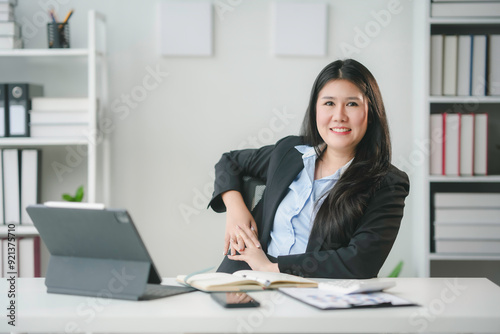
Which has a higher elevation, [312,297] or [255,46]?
[255,46]

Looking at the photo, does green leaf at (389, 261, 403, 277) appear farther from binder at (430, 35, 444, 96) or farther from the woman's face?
the woman's face

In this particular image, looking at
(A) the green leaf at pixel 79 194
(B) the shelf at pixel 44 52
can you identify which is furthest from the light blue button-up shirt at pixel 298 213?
(B) the shelf at pixel 44 52

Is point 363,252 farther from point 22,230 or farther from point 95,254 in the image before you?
point 22,230

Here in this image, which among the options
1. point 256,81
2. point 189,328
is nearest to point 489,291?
point 189,328

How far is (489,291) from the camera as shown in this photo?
1349 millimetres

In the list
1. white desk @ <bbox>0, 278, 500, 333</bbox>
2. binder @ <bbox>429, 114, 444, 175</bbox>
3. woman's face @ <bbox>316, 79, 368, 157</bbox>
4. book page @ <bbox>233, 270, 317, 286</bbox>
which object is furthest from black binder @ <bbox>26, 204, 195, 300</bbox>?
binder @ <bbox>429, 114, 444, 175</bbox>

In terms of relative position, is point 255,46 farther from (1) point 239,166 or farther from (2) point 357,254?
(2) point 357,254

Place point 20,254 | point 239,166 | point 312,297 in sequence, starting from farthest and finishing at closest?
1. point 20,254
2. point 239,166
3. point 312,297

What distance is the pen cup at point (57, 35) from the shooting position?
9.17ft

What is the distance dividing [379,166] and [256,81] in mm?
1359

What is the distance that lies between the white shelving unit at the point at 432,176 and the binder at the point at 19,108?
1903 mm

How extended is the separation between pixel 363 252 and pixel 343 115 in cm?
47

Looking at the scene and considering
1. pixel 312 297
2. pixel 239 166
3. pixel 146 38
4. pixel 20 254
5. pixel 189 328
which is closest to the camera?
pixel 189 328

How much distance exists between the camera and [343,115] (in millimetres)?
1806
